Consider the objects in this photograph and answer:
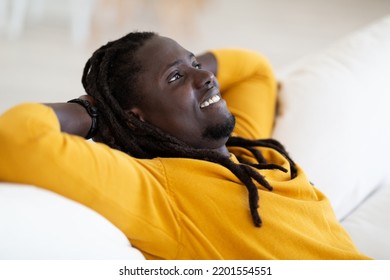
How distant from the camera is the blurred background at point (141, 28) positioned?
301 cm

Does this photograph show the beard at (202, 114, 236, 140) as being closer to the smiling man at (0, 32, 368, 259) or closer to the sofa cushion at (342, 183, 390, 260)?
the smiling man at (0, 32, 368, 259)

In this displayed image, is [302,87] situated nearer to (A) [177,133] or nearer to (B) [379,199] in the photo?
(B) [379,199]

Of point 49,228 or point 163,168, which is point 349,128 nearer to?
point 163,168

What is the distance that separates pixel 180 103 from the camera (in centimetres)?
131

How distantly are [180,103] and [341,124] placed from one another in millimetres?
621

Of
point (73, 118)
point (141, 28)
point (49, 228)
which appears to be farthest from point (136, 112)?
point (141, 28)

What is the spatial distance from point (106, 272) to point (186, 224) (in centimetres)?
19

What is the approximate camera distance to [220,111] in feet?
4.36

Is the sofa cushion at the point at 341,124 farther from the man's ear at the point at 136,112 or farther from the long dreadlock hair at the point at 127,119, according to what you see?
the man's ear at the point at 136,112

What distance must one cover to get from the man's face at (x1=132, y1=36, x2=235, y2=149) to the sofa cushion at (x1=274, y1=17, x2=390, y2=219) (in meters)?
0.45

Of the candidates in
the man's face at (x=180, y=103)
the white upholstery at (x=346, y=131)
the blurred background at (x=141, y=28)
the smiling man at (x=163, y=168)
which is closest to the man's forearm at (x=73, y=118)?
the smiling man at (x=163, y=168)

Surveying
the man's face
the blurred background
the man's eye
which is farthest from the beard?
the blurred background

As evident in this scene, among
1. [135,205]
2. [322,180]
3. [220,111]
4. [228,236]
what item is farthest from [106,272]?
[322,180]

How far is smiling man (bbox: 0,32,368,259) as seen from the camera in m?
1.09
